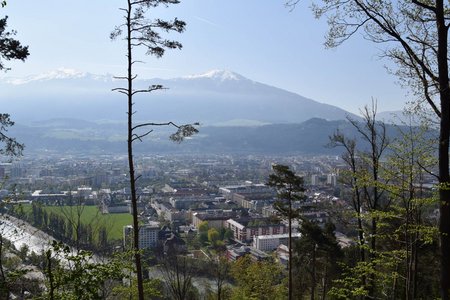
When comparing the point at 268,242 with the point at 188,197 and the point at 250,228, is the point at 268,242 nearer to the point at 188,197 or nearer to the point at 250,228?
the point at 250,228

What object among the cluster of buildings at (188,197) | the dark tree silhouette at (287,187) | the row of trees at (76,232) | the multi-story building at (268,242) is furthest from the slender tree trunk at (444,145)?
the multi-story building at (268,242)

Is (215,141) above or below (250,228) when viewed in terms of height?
above

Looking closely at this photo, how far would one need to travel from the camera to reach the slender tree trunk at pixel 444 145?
12.9ft

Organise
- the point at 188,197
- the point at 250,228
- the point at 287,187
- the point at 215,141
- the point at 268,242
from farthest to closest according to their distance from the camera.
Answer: the point at 215,141 → the point at 188,197 → the point at 250,228 → the point at 268,242 → the point at 287,187

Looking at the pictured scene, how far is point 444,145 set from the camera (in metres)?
4.04

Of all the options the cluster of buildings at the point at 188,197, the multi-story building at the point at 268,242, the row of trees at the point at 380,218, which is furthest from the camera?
the cluster of buildings at the point at 188,197

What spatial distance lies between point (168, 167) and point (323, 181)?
1391 inches

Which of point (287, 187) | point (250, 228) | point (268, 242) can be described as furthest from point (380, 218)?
point (250, 228)

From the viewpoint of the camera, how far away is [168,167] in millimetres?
90000

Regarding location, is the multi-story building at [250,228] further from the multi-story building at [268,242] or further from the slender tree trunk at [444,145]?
the slender tree trunk at [444,145]

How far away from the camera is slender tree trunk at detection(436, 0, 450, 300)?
394cm

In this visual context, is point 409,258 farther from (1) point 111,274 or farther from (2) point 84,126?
(2) point 84,126

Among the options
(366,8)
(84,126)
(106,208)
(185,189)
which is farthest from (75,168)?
(84,126)

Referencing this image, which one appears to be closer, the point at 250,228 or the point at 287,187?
the point at 287,187
